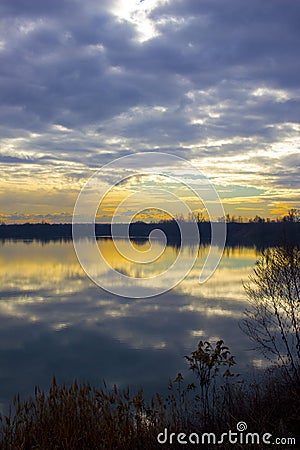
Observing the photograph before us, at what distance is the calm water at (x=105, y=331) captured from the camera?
9.09 m

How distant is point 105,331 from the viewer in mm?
12703

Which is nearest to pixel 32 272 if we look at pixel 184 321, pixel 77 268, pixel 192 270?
pixel 77 268

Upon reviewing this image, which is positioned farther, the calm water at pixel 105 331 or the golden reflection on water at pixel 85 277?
the golden reflection on water at pixel 85 277

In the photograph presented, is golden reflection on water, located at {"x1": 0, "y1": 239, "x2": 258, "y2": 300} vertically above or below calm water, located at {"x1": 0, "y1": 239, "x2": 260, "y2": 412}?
above

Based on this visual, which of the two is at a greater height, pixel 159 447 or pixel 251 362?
pixel 159 447

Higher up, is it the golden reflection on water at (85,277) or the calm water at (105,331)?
the golden reflection on water at (85,277)

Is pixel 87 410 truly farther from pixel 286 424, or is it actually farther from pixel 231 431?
pixel 286 424

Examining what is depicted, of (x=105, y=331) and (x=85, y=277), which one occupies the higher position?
(x=85, y=277)

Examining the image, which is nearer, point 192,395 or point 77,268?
point 192,395

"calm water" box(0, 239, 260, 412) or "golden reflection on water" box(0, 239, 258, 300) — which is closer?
"calm water" box(0, 239, 260, 412)

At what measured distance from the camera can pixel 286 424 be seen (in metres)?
5.13

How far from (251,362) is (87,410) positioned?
17.6 ft

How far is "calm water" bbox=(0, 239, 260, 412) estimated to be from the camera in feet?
29.8

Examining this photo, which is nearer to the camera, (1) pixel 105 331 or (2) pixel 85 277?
(1) pixel 105 331
